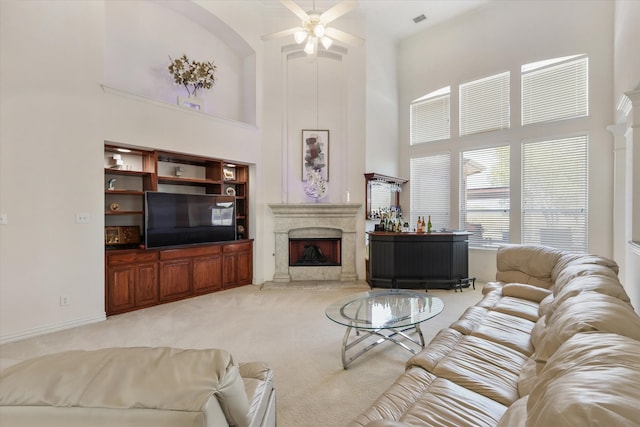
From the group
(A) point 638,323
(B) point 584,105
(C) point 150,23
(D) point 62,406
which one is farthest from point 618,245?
(C) point 150,23

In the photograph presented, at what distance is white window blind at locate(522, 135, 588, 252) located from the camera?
4.91 m

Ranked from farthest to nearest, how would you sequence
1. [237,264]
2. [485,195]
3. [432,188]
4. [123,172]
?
[432,188] < [485,195] < [237,264] < [123,172]

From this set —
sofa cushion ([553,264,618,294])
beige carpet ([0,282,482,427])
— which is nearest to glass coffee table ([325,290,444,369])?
beige carpet ([0,282,482,427])

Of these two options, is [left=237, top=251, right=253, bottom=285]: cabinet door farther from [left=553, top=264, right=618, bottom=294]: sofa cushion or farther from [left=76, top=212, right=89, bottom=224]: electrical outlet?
[left=553, top=264, right=618, bottom=294]: sofa cushion

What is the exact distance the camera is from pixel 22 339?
3324 mm

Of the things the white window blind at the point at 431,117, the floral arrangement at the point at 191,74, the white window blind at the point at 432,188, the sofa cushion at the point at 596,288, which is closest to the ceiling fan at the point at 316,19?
the floral arrangement at the point at 191,74

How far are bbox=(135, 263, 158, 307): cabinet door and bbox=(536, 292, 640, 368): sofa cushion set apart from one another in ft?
15.2

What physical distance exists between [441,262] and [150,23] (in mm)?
6411

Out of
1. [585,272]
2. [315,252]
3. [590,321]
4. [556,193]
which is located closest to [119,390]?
[590,321]

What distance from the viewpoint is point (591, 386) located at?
734 millimetres

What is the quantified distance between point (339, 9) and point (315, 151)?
2.95 metres

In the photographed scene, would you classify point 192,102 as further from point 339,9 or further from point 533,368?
point 533,368

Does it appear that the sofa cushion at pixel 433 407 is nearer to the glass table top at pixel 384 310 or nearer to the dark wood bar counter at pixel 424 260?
the glass table top at pixel 384 310

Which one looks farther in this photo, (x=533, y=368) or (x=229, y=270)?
(x=229, y=270)
